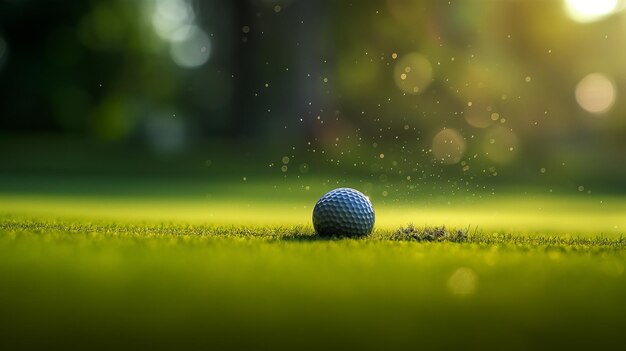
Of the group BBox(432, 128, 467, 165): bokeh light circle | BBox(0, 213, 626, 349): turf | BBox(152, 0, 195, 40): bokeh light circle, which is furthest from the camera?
BBox(152, 0, 195, 40): bokeh light circle

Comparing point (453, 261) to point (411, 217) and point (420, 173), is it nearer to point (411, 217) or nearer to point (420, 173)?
point (411, 217)

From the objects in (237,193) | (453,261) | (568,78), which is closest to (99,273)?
(453,261)

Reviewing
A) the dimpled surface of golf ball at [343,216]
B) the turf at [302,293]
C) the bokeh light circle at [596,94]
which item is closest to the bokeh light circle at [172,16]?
the bokeh light circle at [596,94]

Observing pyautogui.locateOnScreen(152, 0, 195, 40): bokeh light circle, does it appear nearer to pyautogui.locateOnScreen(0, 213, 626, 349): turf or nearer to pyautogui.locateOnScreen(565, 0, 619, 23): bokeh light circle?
pyautogui.locateOnScreen(565, 0, 619, 23): bokeh light circle

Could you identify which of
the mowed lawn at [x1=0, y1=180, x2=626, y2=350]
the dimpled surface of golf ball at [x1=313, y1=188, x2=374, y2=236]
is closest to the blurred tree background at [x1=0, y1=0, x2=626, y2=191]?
the dimpled surface of golf ball at [x1=313, y1=188, x2=374, y2=236]

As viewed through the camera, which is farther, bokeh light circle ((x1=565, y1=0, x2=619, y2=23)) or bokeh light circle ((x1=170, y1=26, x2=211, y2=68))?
bokeh light circle ((x1=170, y1=26, x2=211, y2=68))

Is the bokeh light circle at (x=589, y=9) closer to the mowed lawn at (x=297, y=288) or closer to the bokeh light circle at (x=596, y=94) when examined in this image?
the bokeh light circle at (x=596, y=94)

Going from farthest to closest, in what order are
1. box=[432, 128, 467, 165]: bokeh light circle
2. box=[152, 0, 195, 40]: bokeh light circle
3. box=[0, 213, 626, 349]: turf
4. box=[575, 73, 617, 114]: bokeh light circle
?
1. box=[152, 0, 195, 40]: bokeh light circle
2. box=[575, 73, 617, 114]: bokeh light circle
3. box=[432, 128, 467, 165]: bokeh light circle
4. box=[0, 213, 626, 349]: turf
